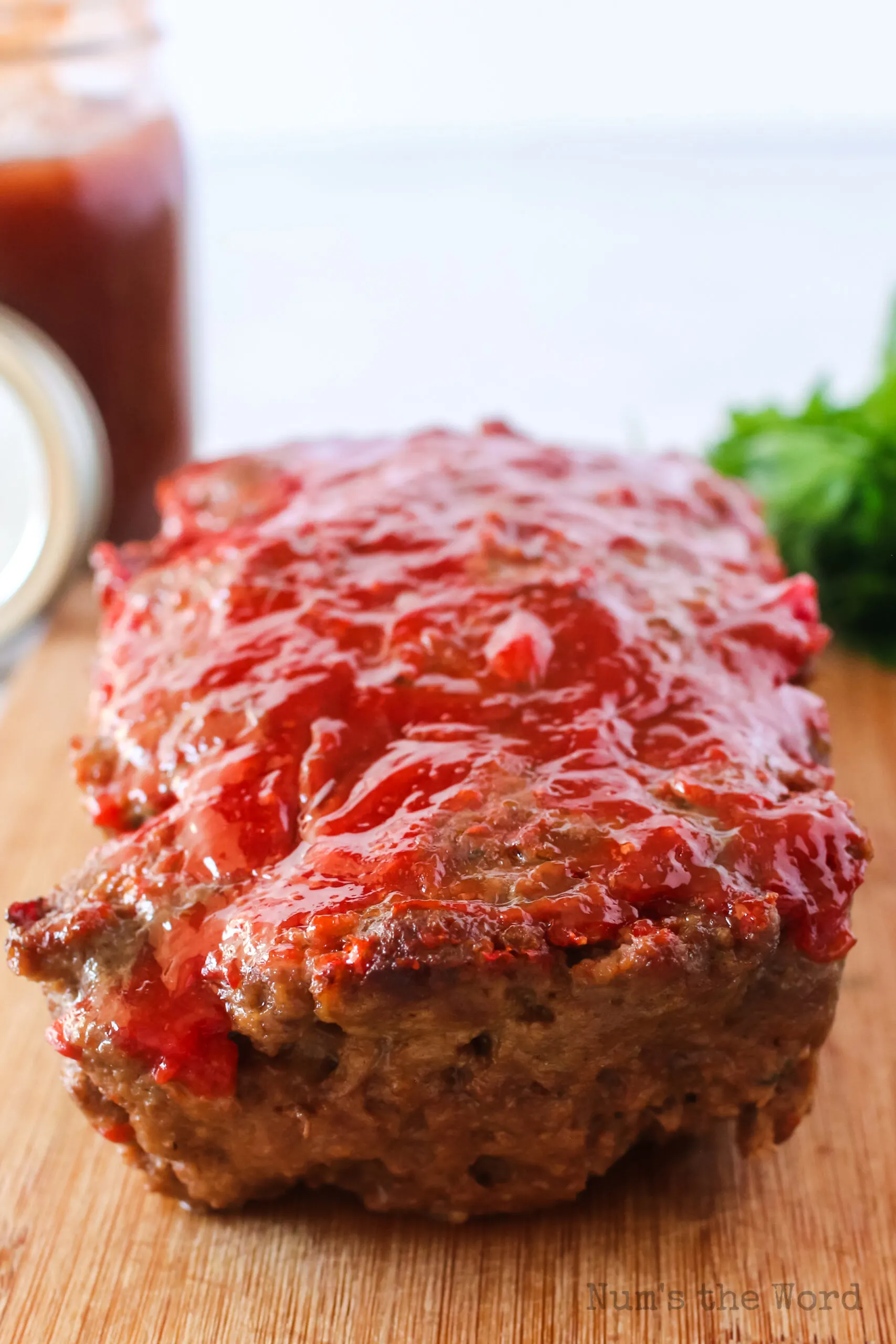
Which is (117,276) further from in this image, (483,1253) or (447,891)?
(483,1253)

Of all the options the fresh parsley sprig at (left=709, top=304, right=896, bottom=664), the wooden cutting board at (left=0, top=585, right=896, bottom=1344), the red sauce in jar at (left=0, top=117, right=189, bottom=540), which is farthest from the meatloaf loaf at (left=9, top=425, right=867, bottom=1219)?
the red sauce in jar at (left=0, top=117, right=189, bottom=540)

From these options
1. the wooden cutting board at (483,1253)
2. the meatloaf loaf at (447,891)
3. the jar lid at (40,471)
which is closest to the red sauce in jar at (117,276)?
the jar lid at (40,471)

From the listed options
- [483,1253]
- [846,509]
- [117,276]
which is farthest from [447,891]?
[117,276]

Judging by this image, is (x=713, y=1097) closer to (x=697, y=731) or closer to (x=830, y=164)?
(x=697, y=731)

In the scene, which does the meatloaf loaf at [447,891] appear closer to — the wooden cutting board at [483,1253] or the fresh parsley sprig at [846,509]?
the wooden cutting board at [483,1253]

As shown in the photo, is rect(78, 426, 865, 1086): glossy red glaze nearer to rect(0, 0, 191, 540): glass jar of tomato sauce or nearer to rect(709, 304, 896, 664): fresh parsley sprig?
rect(709, 304, 896, 664): fresh parsley sprig
